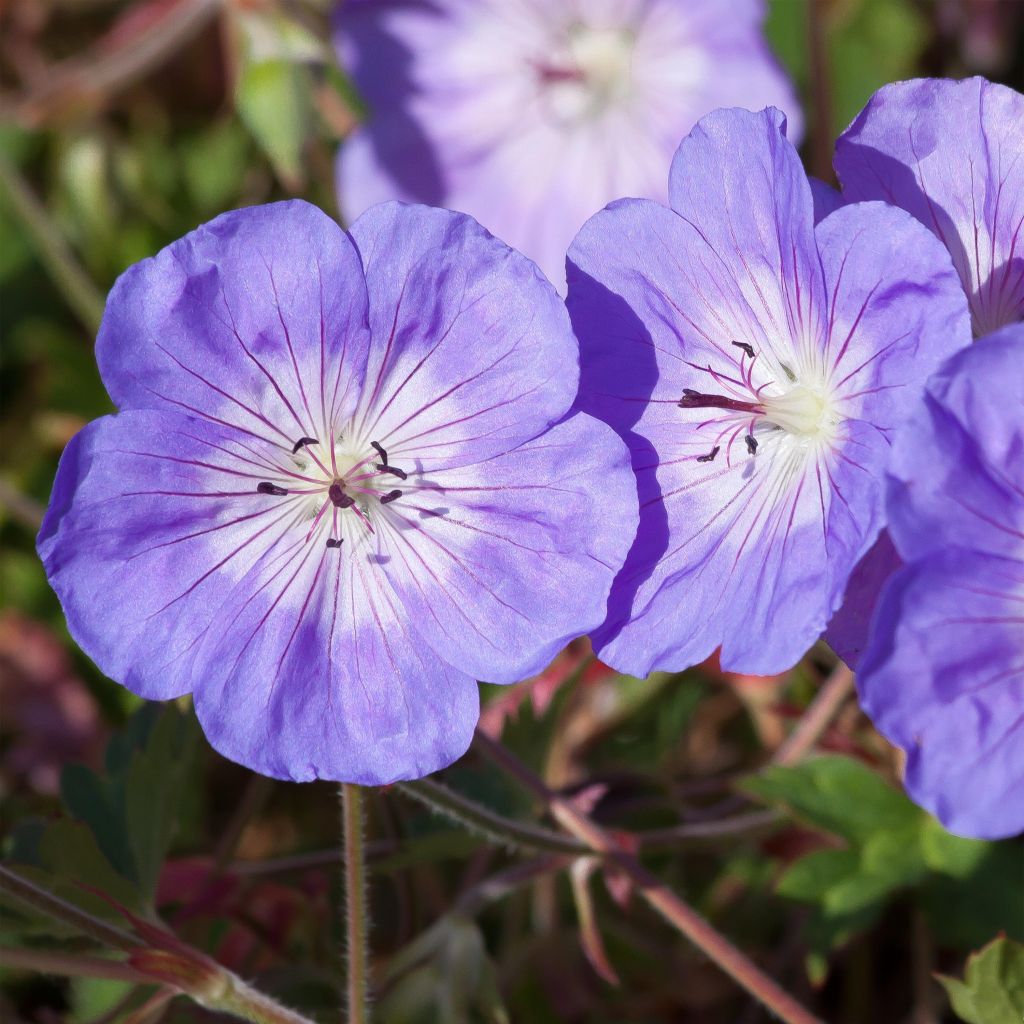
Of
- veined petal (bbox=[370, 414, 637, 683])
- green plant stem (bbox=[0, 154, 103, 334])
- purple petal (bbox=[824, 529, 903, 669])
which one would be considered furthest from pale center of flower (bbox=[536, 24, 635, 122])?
purple petal (bbox=[824, 529, 903, 669])

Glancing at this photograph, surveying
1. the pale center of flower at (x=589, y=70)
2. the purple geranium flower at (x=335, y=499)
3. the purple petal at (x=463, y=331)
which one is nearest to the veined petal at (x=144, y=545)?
the purple geranium flower at (x=335, y=499)

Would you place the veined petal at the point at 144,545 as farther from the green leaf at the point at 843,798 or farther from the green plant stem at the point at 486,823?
the green leaf at the point at 843,798

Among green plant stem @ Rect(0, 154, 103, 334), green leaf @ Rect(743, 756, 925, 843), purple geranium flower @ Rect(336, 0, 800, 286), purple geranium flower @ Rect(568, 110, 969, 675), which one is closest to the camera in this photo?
purple geranium flower @ Rect(568, 110, 969, 675)

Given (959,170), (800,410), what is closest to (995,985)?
(800,410)

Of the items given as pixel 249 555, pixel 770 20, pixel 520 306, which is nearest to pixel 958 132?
pixel 520 306

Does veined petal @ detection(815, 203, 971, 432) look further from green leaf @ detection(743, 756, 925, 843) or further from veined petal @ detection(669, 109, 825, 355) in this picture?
green leaf @ detection(743, 756, 925, 843)

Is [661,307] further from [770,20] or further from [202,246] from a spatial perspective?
[770,20]
